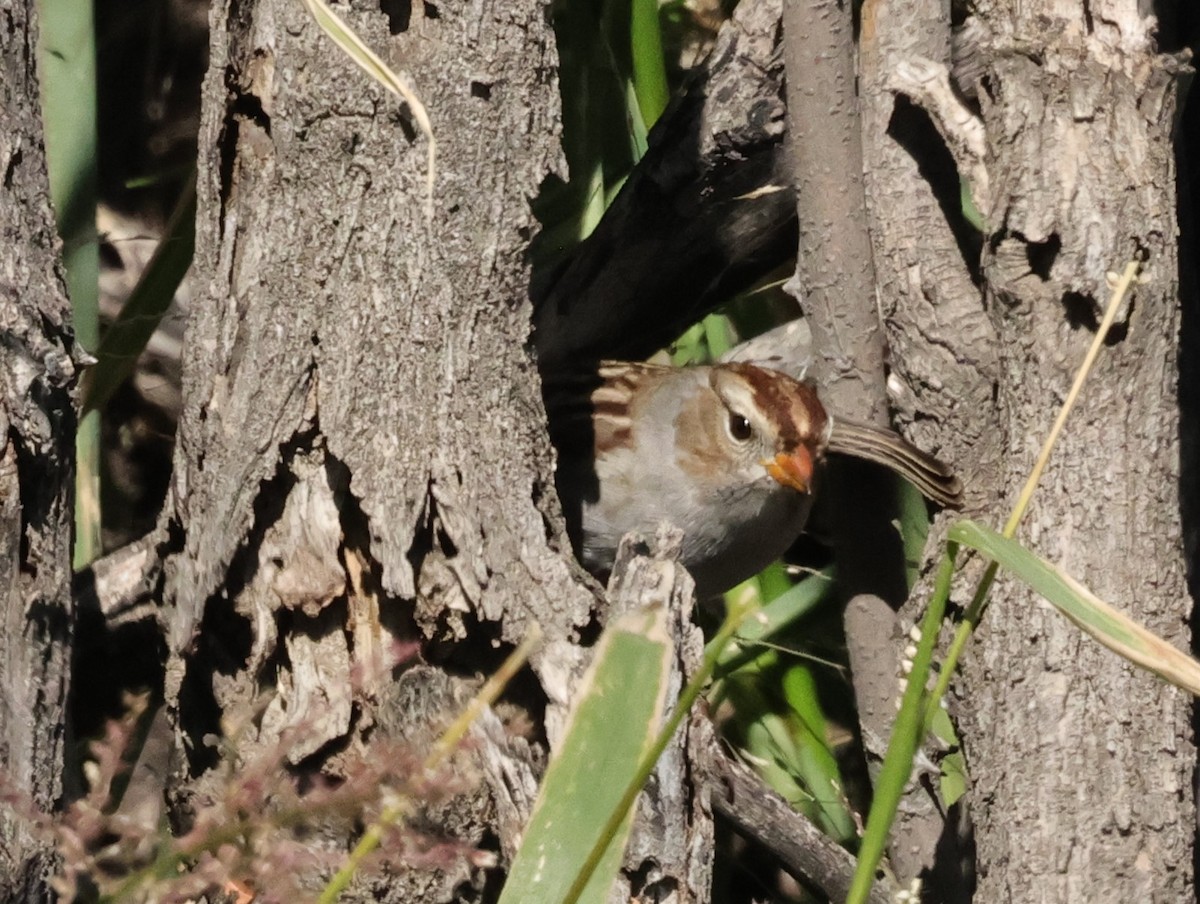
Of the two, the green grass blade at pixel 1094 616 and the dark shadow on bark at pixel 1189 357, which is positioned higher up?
the dark shadow on bark at pixel 1189 357

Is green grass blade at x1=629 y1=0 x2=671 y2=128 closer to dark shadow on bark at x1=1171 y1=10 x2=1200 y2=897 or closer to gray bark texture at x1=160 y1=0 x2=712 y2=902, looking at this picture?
gray bark texture at x1=160 y1=0 x2=712 y2=902

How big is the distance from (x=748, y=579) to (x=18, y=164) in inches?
62.4

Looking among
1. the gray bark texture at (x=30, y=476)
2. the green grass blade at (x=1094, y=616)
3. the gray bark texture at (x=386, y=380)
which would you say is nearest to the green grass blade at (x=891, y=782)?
the green grass blade at (x=1094, y=616)

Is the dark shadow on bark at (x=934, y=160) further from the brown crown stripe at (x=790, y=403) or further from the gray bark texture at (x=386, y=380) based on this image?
the gray bark texture at (x=386, y=380)

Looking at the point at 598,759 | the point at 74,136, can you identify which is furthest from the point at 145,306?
the point at 598,759

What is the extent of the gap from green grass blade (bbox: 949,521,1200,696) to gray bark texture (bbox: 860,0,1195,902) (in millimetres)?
710

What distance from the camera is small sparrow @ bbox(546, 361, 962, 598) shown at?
266 centimetres

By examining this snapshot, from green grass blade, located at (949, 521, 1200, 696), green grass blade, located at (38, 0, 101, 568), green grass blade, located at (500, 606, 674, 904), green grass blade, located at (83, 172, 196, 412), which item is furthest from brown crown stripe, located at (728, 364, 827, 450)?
green grass blade, located at (500, 606, 674, 904)

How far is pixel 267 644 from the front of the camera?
208 cm

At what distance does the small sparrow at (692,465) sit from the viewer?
2.66 metres

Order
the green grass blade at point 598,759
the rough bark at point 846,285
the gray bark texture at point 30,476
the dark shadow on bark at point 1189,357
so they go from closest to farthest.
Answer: the green grass blade at point 598,759 → the gray bark texture at point 30,476 → the rough bark at point 846,285 → the dark shadow on bark at point 1189,357

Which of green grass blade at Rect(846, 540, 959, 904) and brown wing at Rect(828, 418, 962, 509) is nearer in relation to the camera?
green grass blade at Rect(846, 540, 959, 904)

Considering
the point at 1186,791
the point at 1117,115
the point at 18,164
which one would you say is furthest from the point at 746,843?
the point at 18,164

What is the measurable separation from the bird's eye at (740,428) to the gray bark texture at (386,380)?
0.77m
